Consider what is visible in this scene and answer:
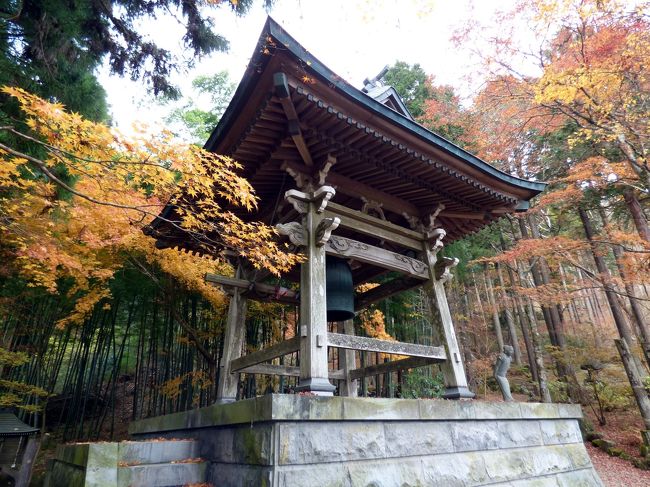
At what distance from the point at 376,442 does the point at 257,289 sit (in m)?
2.68

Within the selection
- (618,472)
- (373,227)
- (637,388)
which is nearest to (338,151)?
(373,227)

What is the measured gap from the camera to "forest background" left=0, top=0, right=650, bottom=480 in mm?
4250

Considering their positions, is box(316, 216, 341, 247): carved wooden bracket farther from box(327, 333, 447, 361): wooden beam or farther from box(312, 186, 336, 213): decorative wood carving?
box(327, 333, 447, 361): wooden beam

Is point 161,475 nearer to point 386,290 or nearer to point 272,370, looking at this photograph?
point 272,370

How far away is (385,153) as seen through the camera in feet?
14.0

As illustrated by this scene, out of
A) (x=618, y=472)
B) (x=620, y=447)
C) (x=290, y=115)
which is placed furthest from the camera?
(x=620, y=447)

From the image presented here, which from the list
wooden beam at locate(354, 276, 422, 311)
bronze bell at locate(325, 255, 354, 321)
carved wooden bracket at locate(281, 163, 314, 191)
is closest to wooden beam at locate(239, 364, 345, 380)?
bronze bell at locate(325, 255, 354, 321)

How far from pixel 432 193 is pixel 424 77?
10660 millimetres

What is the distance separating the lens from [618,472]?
8.28m

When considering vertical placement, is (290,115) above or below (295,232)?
above

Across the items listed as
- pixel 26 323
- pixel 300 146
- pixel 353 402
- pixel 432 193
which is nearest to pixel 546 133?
pixel 432 193

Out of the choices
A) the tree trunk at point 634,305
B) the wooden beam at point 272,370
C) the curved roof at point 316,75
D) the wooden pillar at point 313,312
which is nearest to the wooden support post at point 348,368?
the wooden beam at point 272,370

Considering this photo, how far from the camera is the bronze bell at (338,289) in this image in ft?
14.8

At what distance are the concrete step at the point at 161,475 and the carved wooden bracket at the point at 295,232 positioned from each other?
7.51 feet
